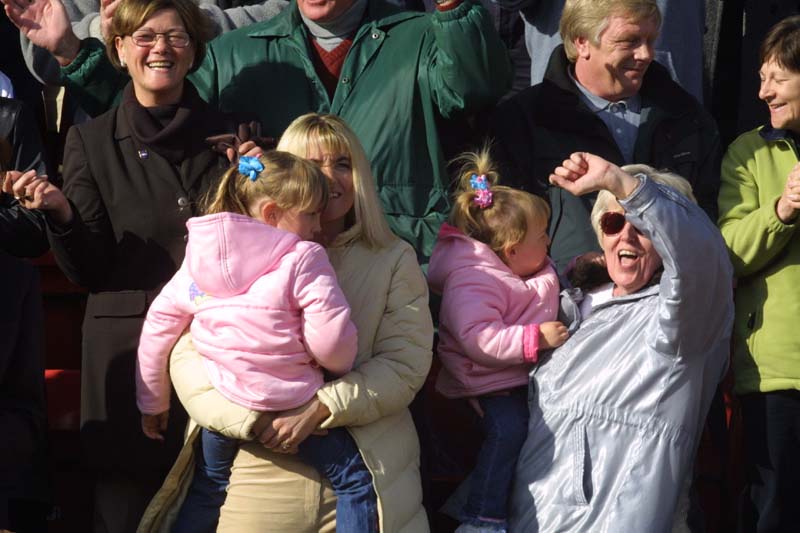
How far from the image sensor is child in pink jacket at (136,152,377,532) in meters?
4.18

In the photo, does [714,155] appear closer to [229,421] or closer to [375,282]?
[375,282]

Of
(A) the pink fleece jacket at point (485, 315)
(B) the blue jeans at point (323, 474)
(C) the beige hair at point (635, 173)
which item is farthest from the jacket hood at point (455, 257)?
(B) the blue jeans at point (323, 474)

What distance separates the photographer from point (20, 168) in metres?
5.27

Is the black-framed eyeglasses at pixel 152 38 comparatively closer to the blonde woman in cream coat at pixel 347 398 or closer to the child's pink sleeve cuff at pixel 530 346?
the blonde woman in cream coat at pixel 347 398

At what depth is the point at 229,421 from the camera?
13.9ft

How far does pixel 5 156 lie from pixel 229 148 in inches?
28.2

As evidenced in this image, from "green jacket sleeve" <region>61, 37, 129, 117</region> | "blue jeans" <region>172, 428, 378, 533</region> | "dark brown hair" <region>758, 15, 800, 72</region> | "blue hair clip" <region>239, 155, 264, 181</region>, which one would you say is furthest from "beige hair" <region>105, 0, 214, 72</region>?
"dark brown hair" <region>758, 15, 800, 72</region>

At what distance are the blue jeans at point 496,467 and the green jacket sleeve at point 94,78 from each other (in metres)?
1.91

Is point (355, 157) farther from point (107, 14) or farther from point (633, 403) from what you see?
point (107, 14)

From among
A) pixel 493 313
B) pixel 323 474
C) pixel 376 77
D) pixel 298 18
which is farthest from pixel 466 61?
pixel 323 474

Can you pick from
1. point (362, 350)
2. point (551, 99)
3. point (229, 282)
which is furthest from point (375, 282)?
point (551, 99)

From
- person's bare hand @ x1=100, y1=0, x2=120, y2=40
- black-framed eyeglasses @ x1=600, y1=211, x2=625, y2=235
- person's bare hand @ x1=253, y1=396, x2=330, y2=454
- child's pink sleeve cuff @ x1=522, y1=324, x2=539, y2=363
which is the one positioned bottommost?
person's bare hand @ x1=253, y1=396, x2=330, y2=454

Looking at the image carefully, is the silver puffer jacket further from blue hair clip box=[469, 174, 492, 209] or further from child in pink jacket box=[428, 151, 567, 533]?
blue hair clip box=[469, 174, 492, 209]

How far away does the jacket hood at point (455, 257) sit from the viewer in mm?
4711
